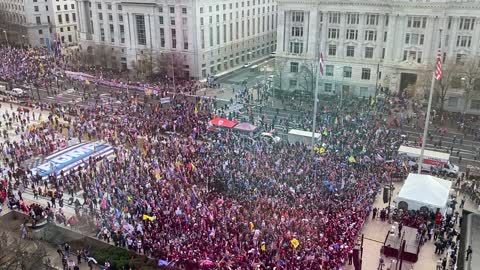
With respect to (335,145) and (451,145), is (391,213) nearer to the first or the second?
(335,145)

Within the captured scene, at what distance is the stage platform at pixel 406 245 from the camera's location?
27469 mm

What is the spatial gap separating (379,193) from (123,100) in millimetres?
38306

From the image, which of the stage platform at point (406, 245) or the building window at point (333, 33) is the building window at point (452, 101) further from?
the stage platform at point (406, 245)

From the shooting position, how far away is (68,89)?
228 ft

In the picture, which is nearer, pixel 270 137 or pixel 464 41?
pixel 270 137

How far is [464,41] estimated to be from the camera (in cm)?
5744

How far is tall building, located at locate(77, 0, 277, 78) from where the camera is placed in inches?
2886

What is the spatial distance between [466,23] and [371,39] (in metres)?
12.1

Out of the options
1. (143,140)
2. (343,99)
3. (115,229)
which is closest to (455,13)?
(343,99)

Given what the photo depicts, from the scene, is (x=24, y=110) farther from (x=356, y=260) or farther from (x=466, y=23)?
(x=466, y=23)

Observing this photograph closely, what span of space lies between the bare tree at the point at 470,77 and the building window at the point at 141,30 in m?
51.2

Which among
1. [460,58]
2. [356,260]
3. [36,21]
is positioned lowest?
[356,260]

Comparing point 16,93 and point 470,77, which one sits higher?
point 470,77

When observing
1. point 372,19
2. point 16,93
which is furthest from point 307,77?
point 16,93
